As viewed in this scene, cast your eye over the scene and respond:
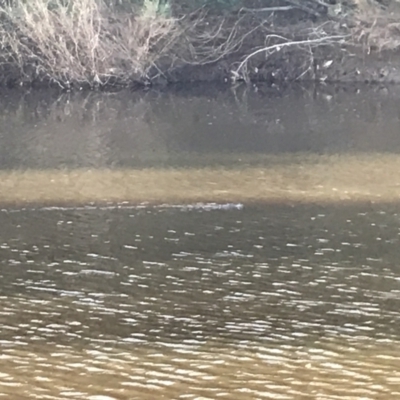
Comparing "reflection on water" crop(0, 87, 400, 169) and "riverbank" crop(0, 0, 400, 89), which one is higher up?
"riverbank" crop(0, 0, 400, 89)

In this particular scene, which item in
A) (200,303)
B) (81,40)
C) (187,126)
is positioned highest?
(81,40)

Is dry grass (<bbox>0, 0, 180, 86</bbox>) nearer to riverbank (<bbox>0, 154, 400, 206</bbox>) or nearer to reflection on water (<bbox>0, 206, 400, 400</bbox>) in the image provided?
riverbank (<bbox>0, 154, 400, 206</bbox>)

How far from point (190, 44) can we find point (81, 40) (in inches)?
113

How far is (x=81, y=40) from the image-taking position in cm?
1950

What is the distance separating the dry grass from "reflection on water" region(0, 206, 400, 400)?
441 inches

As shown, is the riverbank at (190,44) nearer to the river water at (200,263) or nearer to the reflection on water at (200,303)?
the river water at (200,263)

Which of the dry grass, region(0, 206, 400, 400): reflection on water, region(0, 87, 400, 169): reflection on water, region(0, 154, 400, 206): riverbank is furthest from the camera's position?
the dry grass

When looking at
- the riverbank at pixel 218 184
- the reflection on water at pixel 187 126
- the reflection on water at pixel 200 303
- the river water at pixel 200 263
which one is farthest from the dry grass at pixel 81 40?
the reflection on water at pixel 200 303

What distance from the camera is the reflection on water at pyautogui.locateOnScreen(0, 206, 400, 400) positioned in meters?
5.27

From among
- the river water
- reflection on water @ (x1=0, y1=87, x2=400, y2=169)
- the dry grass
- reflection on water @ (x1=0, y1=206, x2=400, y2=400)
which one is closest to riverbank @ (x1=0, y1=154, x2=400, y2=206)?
the river water

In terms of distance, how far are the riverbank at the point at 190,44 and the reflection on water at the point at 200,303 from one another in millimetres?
11345

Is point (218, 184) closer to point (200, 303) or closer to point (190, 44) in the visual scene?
point (200, 303)

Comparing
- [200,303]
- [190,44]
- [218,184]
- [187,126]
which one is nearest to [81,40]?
[190,44]

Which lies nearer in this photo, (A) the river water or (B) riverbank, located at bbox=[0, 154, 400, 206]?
(A) the river water
